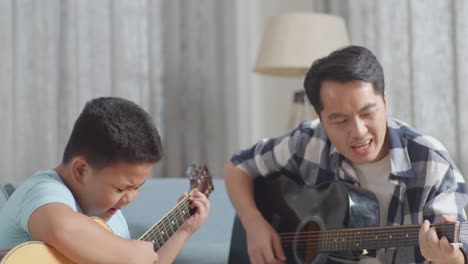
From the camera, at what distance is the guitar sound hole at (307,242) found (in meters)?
1.66

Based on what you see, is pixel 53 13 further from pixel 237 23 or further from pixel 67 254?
pixel 67 254

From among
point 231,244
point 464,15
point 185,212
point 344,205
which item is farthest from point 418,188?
→ point 464,15

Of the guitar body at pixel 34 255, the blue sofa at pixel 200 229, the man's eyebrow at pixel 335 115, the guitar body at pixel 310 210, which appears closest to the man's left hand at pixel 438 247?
the guitar body at pixel 310 210

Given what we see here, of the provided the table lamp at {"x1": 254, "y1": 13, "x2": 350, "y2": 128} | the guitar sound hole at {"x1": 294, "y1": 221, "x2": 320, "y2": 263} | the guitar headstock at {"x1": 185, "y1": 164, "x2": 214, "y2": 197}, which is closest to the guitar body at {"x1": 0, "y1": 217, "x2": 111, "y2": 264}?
the guitar headstock at {"x1": 185, "y1": 164, "x2": 214, "y2": 197}

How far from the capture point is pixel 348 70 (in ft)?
5.08

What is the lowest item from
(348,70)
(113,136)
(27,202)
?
(27,202)

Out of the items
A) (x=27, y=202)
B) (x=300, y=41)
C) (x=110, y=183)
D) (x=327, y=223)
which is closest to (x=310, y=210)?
(x=327, y=223)

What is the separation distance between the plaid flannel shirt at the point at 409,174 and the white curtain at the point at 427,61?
1092 mm

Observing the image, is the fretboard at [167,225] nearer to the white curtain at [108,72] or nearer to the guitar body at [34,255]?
the guitar body at [34,255]

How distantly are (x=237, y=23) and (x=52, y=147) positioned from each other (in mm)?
1016

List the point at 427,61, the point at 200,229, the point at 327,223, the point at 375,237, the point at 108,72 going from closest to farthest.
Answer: the point at 375,237 → the point at 327,223 → the point at 200,229 → the point at 427,61 → the point at 108,72

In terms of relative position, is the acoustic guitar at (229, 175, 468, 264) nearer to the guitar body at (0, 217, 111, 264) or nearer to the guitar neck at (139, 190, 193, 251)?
the guitar neck at (139, 190, 193, 251)

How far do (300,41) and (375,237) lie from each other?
141 cm

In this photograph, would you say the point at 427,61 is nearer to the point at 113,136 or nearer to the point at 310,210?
the point at 310,210
